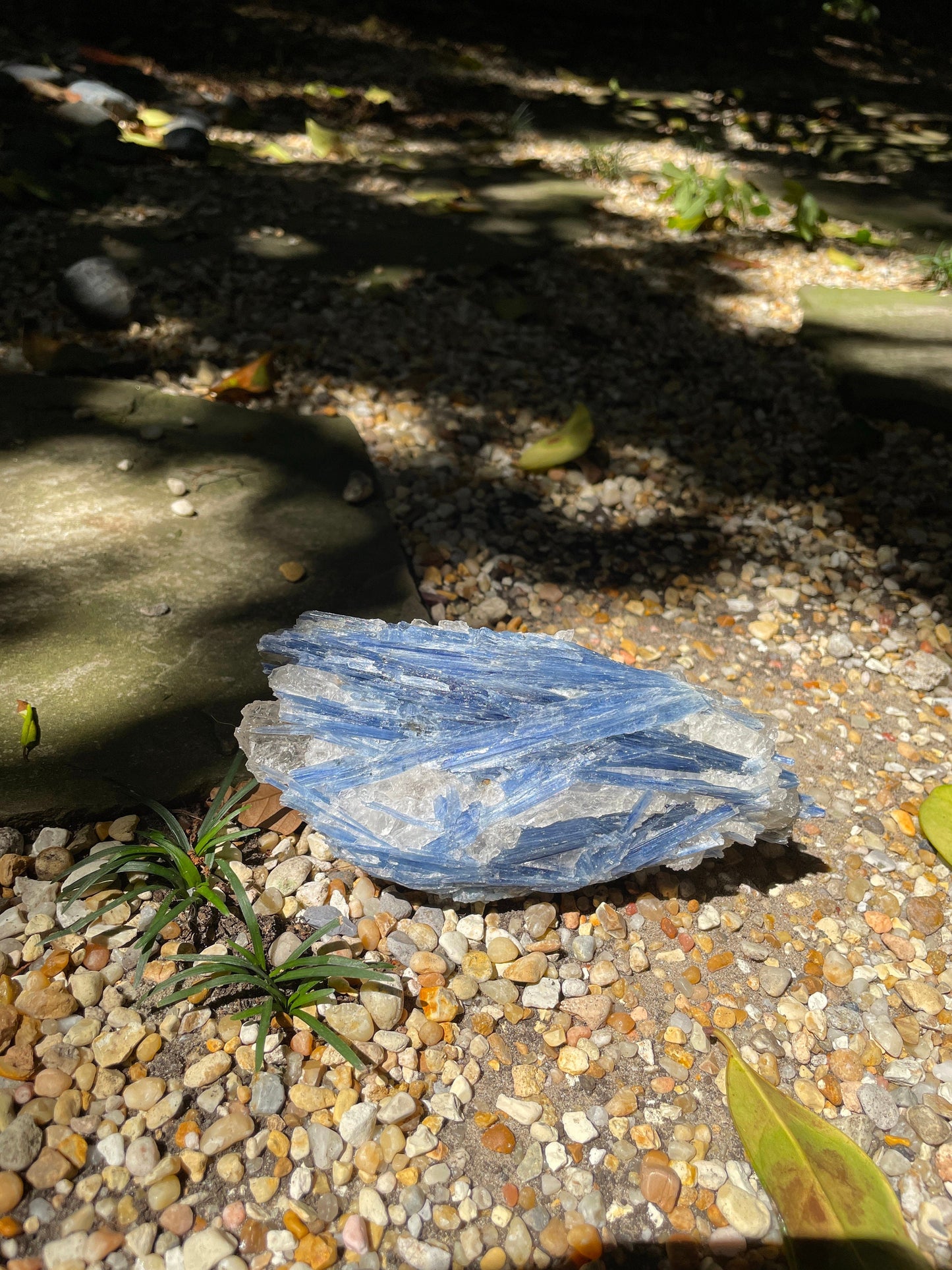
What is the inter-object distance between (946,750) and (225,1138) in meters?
1.75

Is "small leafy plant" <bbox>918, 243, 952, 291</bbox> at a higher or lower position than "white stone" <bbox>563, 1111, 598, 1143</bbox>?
higher

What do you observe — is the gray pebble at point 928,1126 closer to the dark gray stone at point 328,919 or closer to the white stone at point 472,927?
the white stone at point 472,927

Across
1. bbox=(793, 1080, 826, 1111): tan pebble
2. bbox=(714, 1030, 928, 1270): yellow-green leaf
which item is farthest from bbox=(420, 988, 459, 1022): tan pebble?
bbox=(793, 1080, 826, 1111): tan pebble

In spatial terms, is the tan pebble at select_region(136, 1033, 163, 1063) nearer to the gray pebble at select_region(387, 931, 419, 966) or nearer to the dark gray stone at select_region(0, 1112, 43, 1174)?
the dark gray stone at select_region(0, 1112, 43, 1174)

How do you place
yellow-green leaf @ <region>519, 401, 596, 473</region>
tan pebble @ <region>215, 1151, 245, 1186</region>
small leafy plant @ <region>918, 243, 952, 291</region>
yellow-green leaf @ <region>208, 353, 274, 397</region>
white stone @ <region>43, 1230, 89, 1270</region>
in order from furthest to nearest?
small leafy plant @ <region>918, 243, 952, 291</region>
yellow-green leaf @ <region>208, 353, 274, 397</region>
yellow-green leaf @ <region>519, 401, 596, 473</region>
tan pebble @ <region>215, 1151, 245, 1186</region>
white stone @ <region>43, 1230, 89, 1270</region>

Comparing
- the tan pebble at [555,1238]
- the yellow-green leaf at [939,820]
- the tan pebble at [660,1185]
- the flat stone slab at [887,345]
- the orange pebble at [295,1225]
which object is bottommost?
the orange pebble at [295,1225]

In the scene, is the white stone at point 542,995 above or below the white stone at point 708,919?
below

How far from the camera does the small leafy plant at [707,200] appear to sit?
447 cm

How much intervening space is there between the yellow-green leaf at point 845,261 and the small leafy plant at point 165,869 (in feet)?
12.7

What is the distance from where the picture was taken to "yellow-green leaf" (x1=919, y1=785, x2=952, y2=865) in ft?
6.22

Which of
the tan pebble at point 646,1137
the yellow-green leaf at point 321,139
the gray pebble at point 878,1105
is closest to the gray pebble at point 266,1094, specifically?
the tan pebble at point 646,1137

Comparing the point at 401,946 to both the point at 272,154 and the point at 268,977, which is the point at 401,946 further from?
the point at 272,154

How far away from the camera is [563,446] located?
293 centimetres

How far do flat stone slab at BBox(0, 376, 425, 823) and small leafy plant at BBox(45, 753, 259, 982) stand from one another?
0.11m
